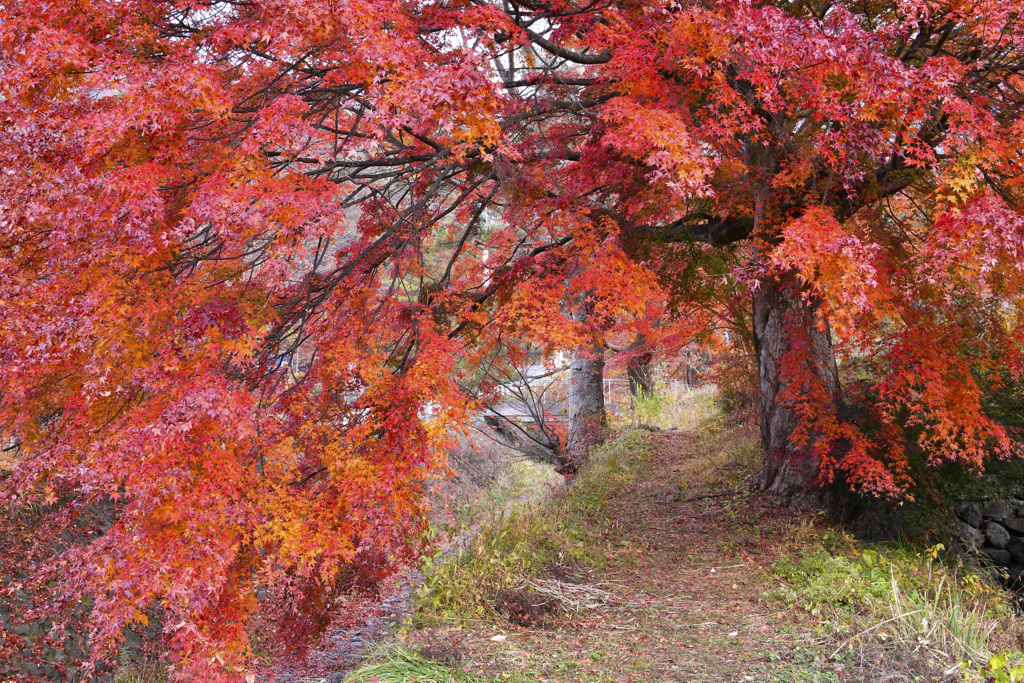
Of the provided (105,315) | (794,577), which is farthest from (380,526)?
(794,577)

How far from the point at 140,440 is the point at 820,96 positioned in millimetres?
6071

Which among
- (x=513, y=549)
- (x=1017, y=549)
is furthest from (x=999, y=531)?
(x=513, y=549)

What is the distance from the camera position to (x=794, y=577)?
7402mm

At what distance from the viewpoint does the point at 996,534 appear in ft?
28.4

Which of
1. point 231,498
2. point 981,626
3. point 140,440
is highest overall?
point 140,440

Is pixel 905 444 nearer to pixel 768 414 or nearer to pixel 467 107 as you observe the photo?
pixel 768 414

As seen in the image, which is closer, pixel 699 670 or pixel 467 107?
pixel 467 107

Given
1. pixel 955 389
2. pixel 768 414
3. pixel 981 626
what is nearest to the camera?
pixel 981 626

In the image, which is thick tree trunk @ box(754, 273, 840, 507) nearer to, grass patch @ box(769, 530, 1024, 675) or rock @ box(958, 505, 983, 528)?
grass patch @ box(769, 530, 1024, 675)

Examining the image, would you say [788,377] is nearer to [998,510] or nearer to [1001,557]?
[998,510]

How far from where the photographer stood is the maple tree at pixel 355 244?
14.3 feet

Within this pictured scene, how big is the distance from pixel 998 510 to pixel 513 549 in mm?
6214

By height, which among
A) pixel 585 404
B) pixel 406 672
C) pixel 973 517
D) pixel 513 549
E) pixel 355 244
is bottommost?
pixel 973 517

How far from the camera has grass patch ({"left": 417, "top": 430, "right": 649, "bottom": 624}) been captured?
702cm
